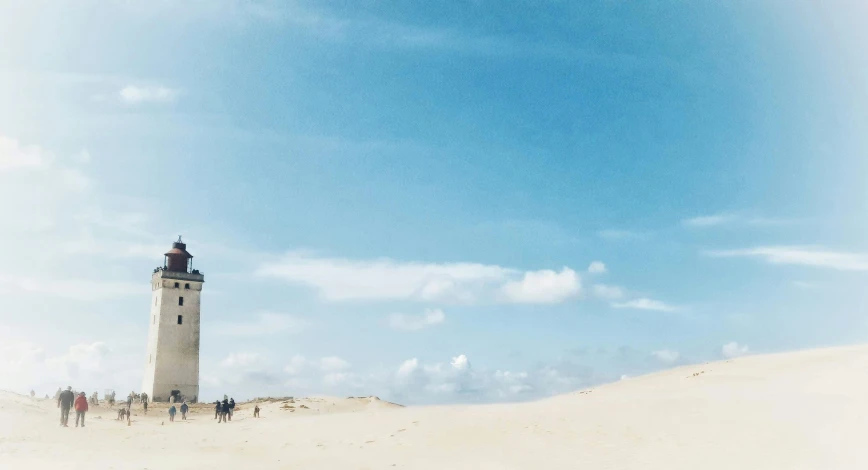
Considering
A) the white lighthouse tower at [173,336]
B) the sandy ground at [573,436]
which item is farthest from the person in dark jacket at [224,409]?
the white lighthouse tower at [173,336]

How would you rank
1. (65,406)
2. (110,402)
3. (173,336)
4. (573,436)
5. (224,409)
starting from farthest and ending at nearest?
1. (173,336)
2. (110,402)
3. (224,409)
4. (65,406)
5. (573,436)

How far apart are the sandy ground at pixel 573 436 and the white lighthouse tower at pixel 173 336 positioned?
34.6m

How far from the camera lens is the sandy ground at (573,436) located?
1834cm

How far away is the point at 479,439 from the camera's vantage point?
848 inches

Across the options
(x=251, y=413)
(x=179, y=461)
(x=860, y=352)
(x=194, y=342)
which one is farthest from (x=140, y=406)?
(x=860, y=352)

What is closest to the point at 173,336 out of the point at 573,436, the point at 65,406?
the point at 65,406

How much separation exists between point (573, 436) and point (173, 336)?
51810 millimetres

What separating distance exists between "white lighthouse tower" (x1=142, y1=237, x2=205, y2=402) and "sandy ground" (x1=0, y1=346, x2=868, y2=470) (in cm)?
3460

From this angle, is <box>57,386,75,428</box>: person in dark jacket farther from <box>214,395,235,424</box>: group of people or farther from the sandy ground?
<box>214,395,235,424</box>: group of people

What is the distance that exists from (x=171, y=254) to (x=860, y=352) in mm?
59033

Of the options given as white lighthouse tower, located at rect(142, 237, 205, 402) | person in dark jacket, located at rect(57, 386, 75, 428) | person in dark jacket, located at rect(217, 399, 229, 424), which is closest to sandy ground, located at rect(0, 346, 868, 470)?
person in dark jacket, located at rect(57, 386, 75, 428)

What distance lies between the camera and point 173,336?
210ft

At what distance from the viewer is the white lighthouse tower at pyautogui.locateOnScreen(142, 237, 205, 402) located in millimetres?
62625

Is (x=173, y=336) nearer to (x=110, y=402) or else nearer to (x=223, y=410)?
(x=110, y=402)
